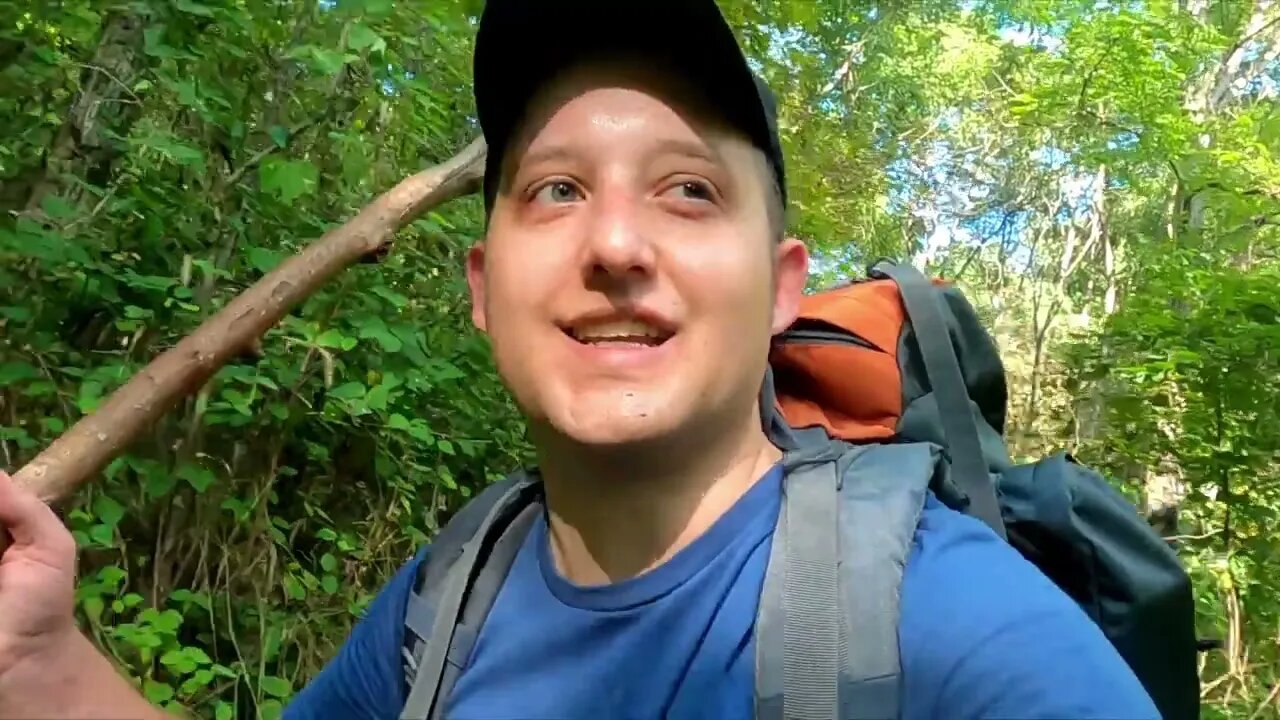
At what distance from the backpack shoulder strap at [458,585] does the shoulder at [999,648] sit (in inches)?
21.3

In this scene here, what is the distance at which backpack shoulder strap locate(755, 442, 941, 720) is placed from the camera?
2.75 ft

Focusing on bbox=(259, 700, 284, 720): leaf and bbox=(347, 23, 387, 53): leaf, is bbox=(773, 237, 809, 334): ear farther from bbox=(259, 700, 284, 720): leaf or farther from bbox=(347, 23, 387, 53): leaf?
bbox=(259, 700, 284, 720): leaf

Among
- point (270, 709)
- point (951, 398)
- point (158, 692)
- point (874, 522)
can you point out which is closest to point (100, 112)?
point (158, 692)

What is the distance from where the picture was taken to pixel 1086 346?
507cm

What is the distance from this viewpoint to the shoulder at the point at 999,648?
788 mm

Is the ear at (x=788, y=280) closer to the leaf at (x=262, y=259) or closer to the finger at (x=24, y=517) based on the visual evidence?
the finger at (x=24, y=517)

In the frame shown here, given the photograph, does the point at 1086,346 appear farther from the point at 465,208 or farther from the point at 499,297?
the point at 499,297

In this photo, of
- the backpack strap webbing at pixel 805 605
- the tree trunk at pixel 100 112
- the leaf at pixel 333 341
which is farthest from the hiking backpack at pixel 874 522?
the tree trunk at pixel 100 112

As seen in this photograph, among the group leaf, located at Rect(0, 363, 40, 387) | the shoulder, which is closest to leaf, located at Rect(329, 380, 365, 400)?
leaf, located at Rect(0, 363, 40, 387)

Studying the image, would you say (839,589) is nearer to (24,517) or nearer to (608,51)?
(608,51)

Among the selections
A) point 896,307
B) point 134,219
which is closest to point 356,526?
point 134,219

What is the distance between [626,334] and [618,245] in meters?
0.09

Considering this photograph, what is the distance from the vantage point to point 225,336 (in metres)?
1.98

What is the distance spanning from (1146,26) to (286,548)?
5103 mm
